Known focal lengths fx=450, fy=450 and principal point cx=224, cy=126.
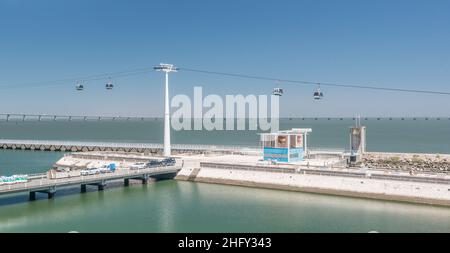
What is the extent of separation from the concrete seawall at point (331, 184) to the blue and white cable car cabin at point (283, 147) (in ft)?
15.1

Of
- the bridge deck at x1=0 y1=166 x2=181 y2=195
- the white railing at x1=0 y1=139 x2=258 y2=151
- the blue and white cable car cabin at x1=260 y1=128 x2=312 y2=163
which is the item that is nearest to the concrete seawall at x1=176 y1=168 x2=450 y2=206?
the bridge deck at x1=0 y1=166 x2=181 y2=195

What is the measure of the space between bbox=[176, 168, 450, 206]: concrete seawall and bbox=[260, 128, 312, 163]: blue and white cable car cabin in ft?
15.1

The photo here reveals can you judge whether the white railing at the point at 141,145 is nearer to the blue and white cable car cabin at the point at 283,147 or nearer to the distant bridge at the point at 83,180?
the blue and white cable car cabin at the point at 283,147

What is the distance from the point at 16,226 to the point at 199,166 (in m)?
21.7

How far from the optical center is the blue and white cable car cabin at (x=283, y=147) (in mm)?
45825

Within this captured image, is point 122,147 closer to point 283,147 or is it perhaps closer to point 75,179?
point 283,147

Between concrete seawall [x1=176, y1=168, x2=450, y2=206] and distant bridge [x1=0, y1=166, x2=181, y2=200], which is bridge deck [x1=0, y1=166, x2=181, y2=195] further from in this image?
concrete seawall [x1=176, y1=168, x2=450, y2=206]

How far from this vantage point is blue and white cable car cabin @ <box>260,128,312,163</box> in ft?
150

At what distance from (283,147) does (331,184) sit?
30.3 feet

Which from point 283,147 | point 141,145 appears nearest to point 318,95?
point 283,147

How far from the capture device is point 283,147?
151 feet
